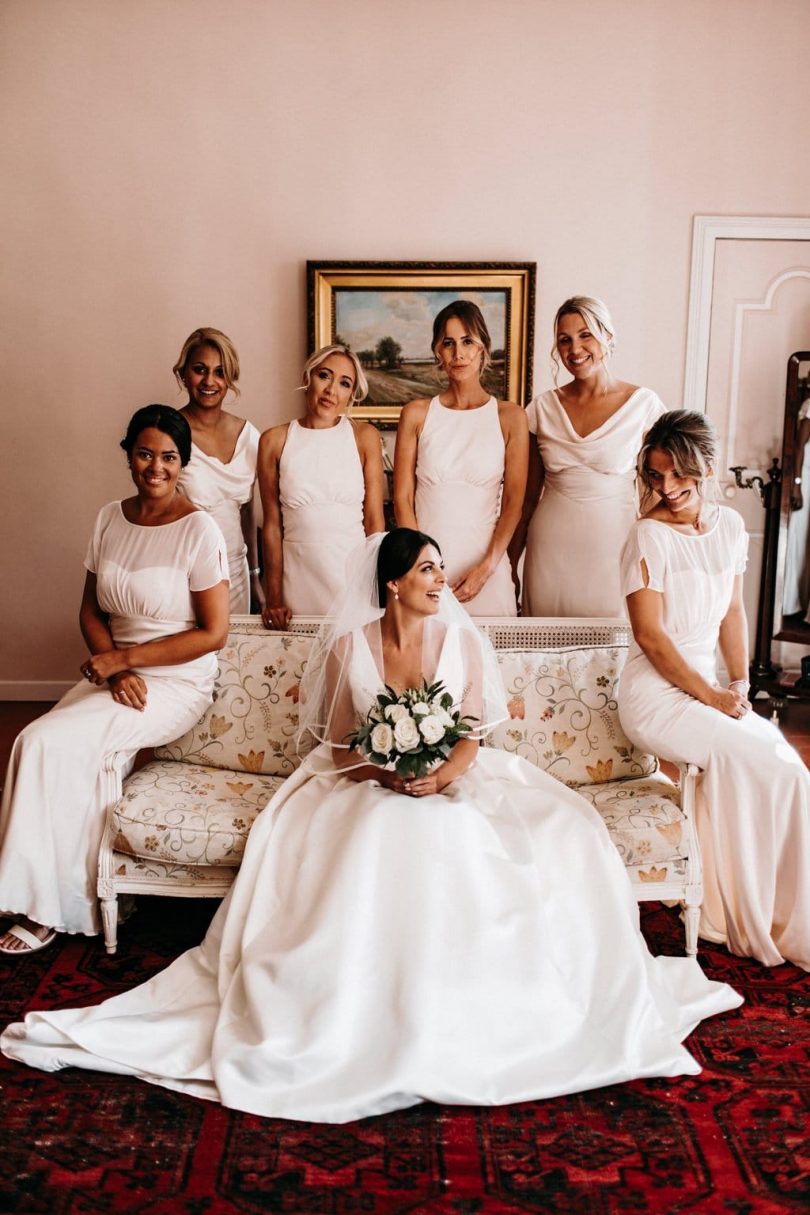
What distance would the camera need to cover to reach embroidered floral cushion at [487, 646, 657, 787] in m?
3.76

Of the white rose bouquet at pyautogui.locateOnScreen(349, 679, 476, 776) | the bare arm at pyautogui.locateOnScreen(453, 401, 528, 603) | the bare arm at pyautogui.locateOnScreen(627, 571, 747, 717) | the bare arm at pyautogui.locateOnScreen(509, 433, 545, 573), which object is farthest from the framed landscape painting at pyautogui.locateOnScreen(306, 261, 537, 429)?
the white rose bouquet at pyautogui.locateOnScreen(349, 679, 476, 776)

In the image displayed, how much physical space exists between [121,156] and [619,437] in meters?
3.65

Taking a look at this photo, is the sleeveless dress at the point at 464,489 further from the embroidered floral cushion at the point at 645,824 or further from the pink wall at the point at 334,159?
the pink wall at the point at 334,159

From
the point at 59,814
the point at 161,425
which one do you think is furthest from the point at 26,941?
the point at 161,425

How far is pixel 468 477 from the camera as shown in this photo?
4.45 m

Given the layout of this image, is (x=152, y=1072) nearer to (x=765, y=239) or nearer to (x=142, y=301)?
(x=142, y=301)

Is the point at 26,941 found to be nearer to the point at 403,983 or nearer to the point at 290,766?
the point at 290,766

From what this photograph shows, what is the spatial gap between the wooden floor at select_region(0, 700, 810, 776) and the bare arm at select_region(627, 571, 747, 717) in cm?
215

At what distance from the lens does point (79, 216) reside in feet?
20.5

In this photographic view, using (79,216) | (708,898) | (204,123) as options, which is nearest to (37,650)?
(79,216)

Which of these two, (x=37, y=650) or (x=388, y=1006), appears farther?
(x=37, y=650)

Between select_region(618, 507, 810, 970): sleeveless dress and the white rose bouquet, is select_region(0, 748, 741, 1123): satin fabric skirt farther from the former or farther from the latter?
select_region(618, 507, 810, 970): sleeveless dress

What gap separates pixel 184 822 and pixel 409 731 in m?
0.81

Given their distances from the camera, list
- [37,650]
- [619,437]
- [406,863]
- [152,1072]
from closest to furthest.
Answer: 1. [152,1072]
2. [406,863]
3. [619,437]
4. [37,650]
